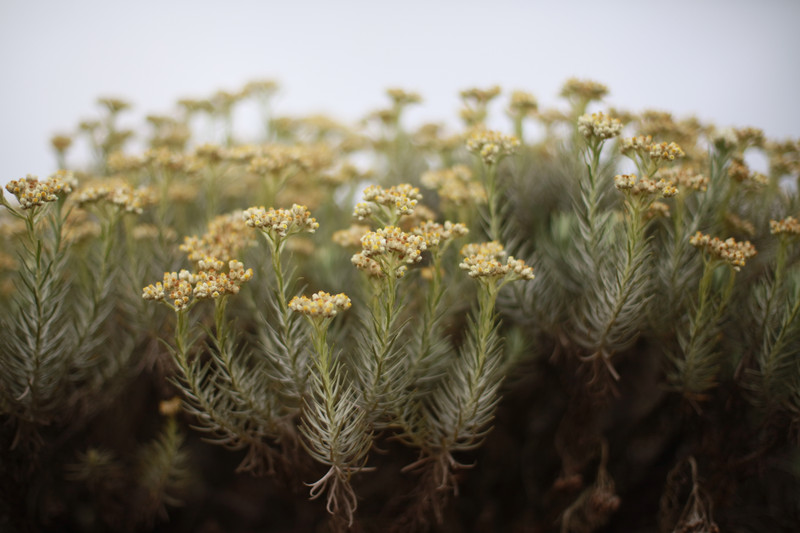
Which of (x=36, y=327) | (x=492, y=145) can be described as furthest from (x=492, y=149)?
(x=36, y=327)

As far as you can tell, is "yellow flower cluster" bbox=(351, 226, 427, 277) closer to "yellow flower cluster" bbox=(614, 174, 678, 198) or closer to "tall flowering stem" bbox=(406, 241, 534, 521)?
"tall flowering stem" bbox=(406, 241, 534, 521)

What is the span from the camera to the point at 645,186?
31.3 inches

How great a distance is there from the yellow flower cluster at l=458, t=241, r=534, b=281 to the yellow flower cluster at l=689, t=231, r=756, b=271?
30 centimetres

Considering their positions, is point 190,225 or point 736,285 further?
point 190,225

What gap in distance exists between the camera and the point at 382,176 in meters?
1.43

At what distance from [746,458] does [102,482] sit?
1.20m

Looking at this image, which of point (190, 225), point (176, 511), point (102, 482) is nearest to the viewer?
point (102, 482)

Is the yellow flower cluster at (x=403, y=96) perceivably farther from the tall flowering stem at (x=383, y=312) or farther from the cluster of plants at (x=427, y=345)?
the tall flowering stem at (x=383, y=312)

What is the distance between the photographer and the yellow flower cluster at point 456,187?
3.27 feet

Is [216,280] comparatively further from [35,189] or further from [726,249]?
[726,249]

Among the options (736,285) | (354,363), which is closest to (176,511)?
(354,363)

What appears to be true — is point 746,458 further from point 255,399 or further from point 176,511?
point 176,511

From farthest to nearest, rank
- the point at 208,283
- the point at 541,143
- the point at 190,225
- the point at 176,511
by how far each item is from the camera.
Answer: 1. the point at 541,143
2. the point at 190,225
3. the point at 176,511
4. the point at 208,283

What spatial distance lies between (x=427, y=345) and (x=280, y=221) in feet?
1.02
